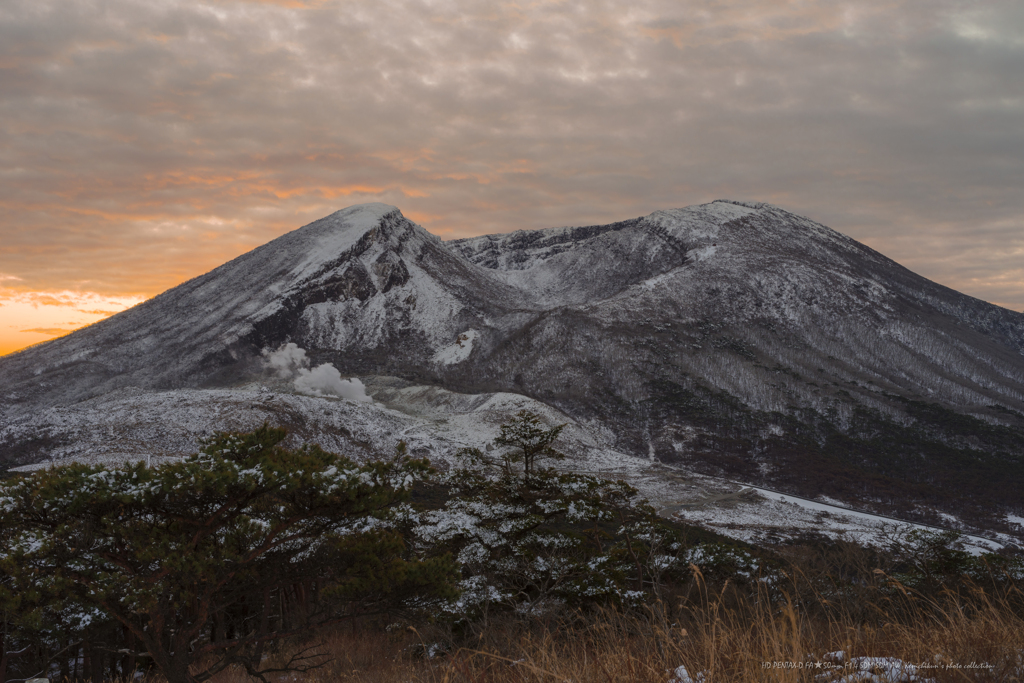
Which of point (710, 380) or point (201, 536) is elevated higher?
point (710, 380)

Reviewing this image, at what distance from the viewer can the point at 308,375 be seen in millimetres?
165500

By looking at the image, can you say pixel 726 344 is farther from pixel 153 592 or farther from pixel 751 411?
pixel 153 592

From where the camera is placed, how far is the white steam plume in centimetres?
15488

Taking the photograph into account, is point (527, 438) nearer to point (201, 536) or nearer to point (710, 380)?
point (201, 536)

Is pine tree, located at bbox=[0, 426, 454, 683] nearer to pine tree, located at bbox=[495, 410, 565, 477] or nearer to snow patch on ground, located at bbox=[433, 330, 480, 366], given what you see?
pine tree, located at bbox=[495, 410, 565, 477]

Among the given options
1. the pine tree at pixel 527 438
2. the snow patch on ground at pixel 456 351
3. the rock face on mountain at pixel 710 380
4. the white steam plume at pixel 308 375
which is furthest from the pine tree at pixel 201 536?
the snow patch on ground at pixel 456 351

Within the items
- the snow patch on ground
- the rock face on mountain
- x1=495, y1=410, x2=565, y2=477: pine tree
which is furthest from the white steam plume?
x1=495, y1=410, x2=565, y2=477: pine tree

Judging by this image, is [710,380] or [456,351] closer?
[710,380]

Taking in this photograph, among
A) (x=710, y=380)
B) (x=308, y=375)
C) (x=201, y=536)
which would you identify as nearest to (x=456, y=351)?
(x=308, y=375)

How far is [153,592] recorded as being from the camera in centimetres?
1076

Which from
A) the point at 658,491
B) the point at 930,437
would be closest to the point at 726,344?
the point at 930,437

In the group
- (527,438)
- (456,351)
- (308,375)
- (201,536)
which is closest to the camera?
(201,536)

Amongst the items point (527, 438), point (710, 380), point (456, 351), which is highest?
point (456, 351)

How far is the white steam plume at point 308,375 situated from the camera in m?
155
